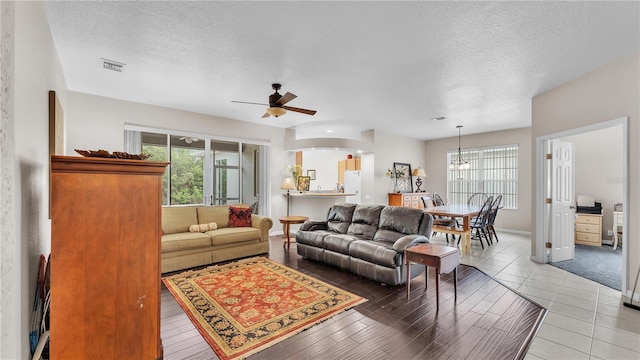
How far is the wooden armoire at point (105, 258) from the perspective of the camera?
1585 millimetres

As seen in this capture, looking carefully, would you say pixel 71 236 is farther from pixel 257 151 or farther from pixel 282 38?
pixel 257 151

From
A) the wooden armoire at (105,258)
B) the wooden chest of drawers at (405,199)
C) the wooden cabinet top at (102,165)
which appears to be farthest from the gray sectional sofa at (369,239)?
the wooden chest of drawers at (405,199)

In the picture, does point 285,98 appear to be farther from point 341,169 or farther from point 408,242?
point 341,169

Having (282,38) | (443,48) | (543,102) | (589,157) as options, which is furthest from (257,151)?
(589,157)

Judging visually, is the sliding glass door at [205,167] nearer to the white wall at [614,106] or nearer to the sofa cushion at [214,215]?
the sofa cushion at [214,215]

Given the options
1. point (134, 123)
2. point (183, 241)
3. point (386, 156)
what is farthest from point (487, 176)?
point (134, 123)

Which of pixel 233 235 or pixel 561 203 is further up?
pixel 561 203

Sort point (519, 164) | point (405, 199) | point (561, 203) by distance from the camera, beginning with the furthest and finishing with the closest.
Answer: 1. point (405, 199)
2. point (519, 164)
3. point (561, 203)

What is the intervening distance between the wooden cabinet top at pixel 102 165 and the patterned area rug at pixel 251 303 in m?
1.51

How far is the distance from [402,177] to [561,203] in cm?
399

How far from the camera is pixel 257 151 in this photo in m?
6.60

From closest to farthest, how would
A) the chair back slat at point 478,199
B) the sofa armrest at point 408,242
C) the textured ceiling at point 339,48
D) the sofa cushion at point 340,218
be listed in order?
the textured ceiling at point 339,48
the sofa armrest at point 408,242
the sofa cushion at point 340,218
the chair back slat at point 478,199

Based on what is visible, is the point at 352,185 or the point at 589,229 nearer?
the point at 589,229

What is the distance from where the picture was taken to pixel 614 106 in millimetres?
3334
